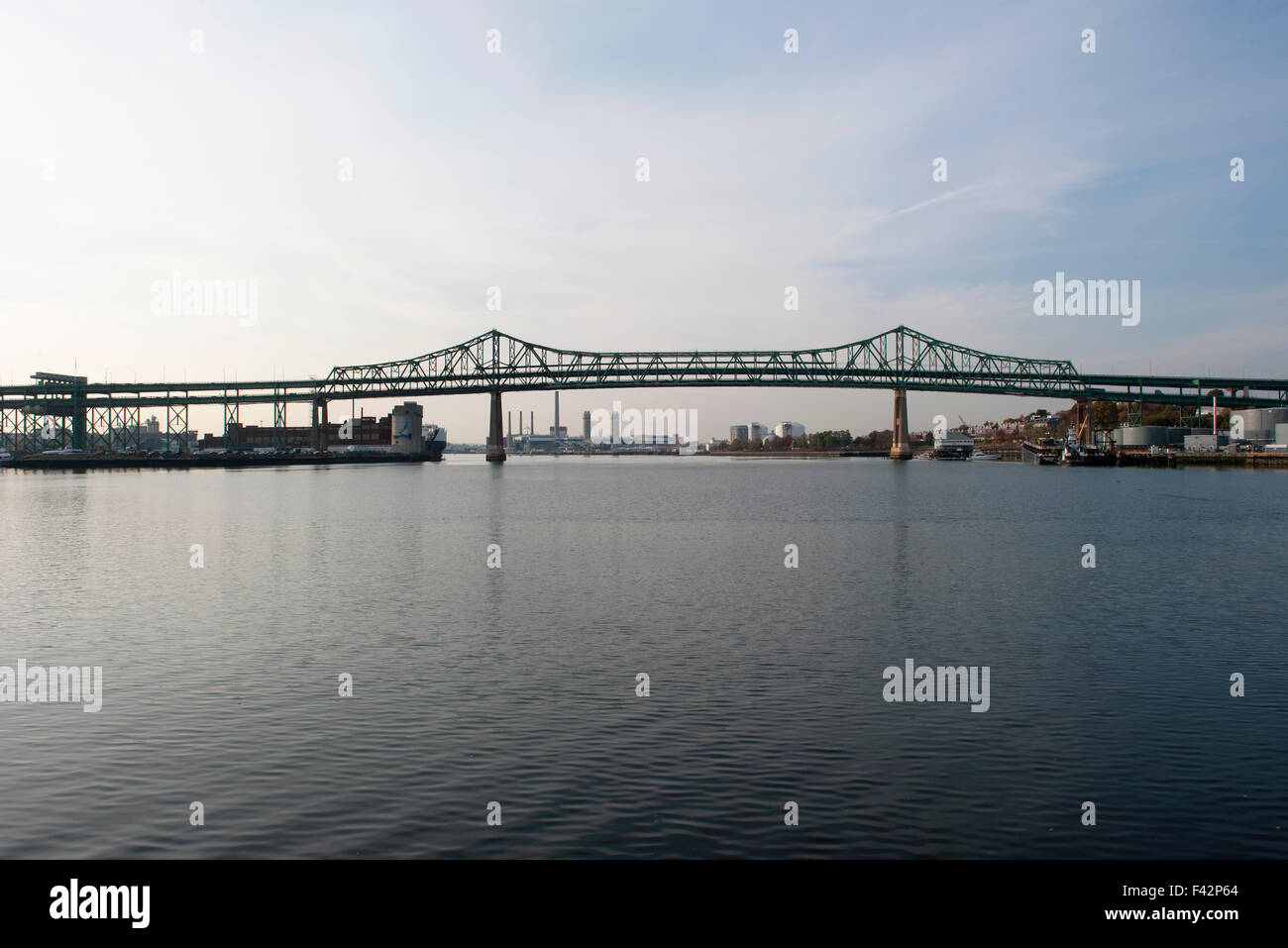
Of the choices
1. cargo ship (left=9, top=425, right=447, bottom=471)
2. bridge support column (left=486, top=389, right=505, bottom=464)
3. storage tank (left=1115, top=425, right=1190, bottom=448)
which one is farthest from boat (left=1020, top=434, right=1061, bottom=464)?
cargo ship (left=9, top=425, right=447, bottom=471)

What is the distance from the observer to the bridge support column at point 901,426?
176875 mm

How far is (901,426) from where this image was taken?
179750 mm

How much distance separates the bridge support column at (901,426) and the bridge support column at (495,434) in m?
75.1

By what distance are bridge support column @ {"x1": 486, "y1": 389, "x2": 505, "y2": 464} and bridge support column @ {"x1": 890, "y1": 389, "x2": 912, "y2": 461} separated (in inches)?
2955

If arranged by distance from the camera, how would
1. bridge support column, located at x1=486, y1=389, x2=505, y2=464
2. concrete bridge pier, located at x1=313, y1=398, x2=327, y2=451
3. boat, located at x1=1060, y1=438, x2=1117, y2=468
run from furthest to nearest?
concrete bridge pier, located at x1=313, y1=398, x2=327, y2=451, bridge support column, located at x1=486, y1=389, x2=505, y2=464, boat, located at x1=1060, y1=438, x2=1117, y2=468

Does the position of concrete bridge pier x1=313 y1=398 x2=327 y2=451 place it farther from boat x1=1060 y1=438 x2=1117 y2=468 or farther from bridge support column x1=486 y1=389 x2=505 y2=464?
boat x1=1060 y1=438 x2=1117 y2=468

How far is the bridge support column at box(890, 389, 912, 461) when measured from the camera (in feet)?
580

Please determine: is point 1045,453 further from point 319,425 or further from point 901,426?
point 319,425

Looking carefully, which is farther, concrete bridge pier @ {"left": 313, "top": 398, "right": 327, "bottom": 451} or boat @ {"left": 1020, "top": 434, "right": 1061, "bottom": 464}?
concrete bridge pier @ {"left": 313, "top": 398, "right": 327, "bottom": 451}

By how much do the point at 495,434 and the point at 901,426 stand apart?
78.7 m

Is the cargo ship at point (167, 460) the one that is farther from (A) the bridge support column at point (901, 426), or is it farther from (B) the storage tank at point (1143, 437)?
(B) the storage tank at point (1143, 437)
